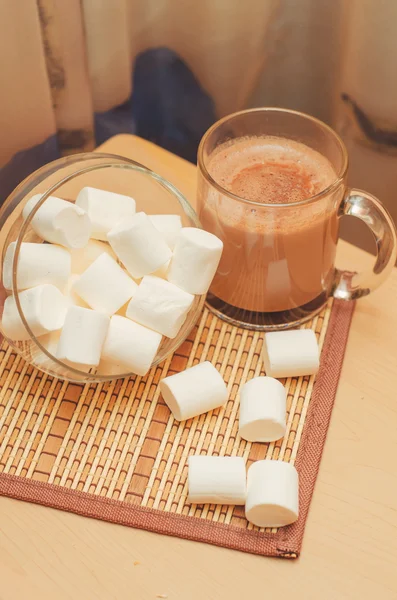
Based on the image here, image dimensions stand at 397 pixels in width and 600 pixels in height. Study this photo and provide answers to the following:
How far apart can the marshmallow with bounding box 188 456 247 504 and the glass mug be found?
0.24 m

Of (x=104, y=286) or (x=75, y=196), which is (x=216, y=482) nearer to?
(x=104, y=286)

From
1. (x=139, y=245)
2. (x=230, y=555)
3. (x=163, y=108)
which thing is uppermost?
(x=139, y=245)

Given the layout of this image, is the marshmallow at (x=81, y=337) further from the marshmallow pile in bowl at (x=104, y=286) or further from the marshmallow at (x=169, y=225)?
the marshmallow at (x=169, y=225)

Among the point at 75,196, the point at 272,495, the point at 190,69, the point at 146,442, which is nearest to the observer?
the point at 272,495

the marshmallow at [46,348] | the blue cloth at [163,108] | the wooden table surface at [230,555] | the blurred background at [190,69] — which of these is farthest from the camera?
the blue cloth at [163,108]

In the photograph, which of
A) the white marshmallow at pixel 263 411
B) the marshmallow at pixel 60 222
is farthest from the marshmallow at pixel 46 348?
the white marshmallow at pixel 263 411

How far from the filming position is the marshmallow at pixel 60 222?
84 centimetres

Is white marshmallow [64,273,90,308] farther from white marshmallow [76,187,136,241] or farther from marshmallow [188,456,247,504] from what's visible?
marshmallow [188,456,247,504]

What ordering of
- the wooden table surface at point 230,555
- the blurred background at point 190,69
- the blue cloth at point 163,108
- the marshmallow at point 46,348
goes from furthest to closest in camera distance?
the blue cloth at point 163,108 < the blurred background at point 190,69 < the marshmallow at point 46,348 < the wooden table surface at point 230,555

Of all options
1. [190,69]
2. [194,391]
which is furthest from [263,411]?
[190,69]

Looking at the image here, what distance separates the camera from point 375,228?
0.91 m

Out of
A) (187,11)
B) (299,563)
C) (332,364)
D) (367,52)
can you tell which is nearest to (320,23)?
(367,52)

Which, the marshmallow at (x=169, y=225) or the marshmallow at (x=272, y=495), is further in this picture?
the marshmallow at (x=169, y=225)

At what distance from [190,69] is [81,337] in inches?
27.5
